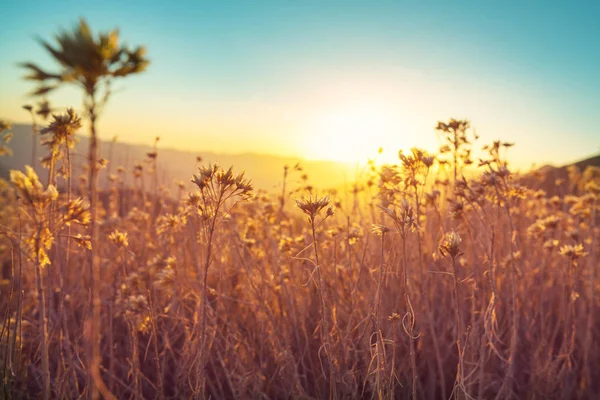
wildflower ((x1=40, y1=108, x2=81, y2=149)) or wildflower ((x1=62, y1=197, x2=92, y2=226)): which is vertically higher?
wildflower ((x1=40, y1=108, x2=81, y2=149))

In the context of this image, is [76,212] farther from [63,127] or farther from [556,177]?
[556,177]

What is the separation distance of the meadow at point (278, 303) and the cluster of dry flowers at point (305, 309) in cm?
2

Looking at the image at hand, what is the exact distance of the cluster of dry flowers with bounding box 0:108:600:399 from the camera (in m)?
1.66

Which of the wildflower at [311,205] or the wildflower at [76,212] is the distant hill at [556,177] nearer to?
the wildflower at [311,205]

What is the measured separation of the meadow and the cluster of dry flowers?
2 centimetres

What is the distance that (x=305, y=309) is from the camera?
10.7 feet

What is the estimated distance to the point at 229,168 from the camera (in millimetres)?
1592

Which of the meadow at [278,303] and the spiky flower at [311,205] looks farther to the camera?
the spiky flower at [311,205]

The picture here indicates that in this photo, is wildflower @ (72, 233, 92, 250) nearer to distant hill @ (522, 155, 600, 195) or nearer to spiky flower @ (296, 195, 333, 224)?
spiky flower @ (296, 195, 333, 224)

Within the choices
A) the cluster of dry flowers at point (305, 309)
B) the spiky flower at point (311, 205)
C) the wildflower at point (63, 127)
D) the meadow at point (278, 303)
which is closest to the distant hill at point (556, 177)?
the meadow at point (278, 303)

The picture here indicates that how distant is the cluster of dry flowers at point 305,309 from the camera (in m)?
1.66

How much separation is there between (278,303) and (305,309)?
28 cm

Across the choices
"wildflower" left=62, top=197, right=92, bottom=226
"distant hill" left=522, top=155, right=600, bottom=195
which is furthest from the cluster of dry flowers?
"distant hill" left=522, top=155, right=600, bottom=195

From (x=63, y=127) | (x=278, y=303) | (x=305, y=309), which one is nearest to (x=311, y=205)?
(x=63, y=127)
